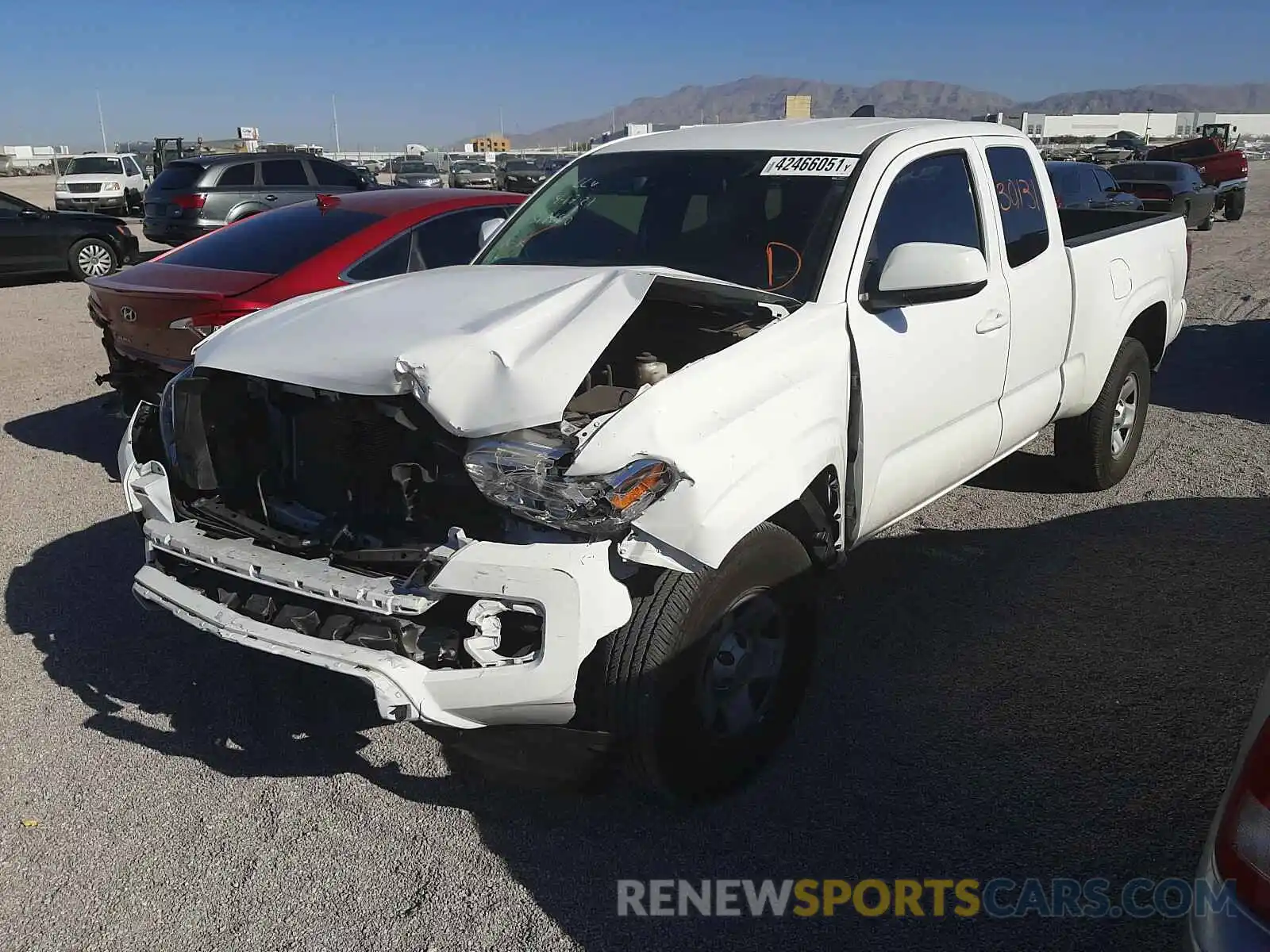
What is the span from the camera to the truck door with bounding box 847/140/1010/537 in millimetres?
3490

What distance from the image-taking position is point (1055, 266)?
15.1ft

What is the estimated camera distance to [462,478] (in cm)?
294

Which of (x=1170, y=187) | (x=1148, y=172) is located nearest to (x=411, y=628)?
(x=1170, y=187)

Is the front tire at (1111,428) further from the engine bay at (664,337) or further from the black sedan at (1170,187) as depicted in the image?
the black sedan at (1170,187)

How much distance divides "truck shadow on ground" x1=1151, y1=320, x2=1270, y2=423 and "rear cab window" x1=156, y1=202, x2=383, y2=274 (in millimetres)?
6126

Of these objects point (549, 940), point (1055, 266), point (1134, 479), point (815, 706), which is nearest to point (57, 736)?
point (549, 940)

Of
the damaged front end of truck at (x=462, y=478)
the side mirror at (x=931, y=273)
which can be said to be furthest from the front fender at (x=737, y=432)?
the side mirror at (x=931, y=273)

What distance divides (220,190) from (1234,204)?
891 inches

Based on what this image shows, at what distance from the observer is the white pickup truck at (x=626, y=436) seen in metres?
2.59

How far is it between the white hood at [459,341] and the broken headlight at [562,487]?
90 millimetres

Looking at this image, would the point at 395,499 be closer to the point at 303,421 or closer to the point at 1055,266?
the point at 303,421

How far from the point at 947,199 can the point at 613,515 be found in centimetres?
241

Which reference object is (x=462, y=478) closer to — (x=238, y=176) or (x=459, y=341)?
(x=459, y=341)

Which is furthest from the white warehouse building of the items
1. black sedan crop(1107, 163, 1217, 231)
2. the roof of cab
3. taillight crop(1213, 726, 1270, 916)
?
taillight crop(1213, 726, 1270, 916)
